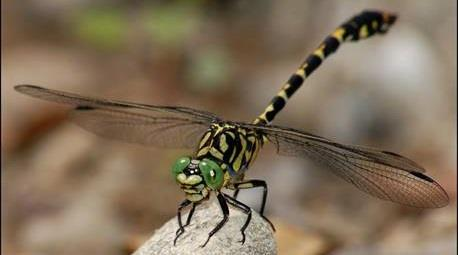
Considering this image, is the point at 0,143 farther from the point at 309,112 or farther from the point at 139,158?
the point at 309,112

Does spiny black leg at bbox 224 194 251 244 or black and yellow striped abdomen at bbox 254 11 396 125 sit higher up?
black and yellow striped abdomen at bbox 254 11 396 125

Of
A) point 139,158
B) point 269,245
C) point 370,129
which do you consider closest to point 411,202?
point 269,245

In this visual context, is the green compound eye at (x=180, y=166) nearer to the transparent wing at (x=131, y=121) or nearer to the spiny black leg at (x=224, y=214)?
the spiny black leg at (x=224, y=214)

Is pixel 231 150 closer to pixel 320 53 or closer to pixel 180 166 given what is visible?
pixel 180 166

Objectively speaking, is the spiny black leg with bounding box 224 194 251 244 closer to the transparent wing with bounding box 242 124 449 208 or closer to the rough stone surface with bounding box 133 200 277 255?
the rough stone surface with bounding box 133 200 277 255

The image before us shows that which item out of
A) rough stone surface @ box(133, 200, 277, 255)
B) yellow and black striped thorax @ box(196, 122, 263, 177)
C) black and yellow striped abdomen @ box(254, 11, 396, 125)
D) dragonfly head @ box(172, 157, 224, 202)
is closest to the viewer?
rough stone surface @ box(133, 200, 277, 255)

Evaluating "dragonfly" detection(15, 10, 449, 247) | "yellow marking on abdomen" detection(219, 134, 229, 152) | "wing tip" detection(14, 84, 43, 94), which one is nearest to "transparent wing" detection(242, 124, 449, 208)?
"dragonfly" detection(15, 10, 449, 247)

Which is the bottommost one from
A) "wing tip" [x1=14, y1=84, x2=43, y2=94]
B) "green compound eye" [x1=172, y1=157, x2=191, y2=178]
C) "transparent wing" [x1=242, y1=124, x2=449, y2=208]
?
"wing tip" [x1=14, y1=84, x2=43, y2=94]

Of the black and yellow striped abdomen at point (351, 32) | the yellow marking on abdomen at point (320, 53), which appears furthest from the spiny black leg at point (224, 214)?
the yellow marking on abdomen at point (320, 53)
